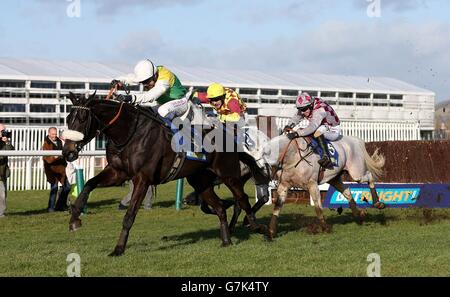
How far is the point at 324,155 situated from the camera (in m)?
11.8

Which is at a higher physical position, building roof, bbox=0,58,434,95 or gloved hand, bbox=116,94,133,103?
building roof, bbox=0,58,434,95

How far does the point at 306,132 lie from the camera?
11.7 metres

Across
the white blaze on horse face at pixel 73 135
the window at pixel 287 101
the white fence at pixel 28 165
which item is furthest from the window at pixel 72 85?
the white blaze on horse face at pixel 73 135

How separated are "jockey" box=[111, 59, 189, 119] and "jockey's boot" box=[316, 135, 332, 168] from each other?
2.82 meters


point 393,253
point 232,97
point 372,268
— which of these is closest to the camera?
point 372,268

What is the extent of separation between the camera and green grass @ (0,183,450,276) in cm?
757

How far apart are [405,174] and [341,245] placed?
8.44 m

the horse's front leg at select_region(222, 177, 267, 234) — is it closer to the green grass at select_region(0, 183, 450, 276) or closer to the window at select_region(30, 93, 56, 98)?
the green grass at select_region(0, 183, 450, 276)

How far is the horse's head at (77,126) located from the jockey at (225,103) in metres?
2.69

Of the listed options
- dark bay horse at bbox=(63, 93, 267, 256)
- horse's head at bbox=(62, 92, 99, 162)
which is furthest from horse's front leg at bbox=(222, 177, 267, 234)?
horse's head at bbox=(62, 92, 99, 162)
